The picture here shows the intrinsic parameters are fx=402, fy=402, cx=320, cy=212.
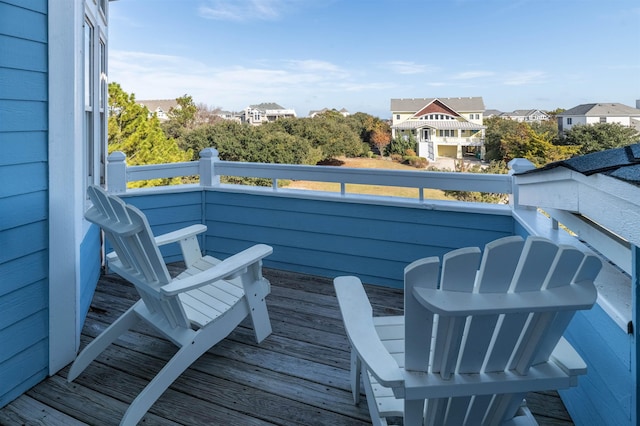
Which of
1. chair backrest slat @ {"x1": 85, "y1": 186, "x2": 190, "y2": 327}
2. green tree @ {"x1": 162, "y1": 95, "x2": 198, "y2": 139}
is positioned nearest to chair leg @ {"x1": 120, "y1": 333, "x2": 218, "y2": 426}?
chair backrest slat @ {"x1": 85, "y1": 186, "x2": 190, "y2": 327}

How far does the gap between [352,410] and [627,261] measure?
114 centimetres

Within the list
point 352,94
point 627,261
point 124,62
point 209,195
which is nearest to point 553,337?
point 627,261

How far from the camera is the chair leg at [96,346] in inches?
73.9

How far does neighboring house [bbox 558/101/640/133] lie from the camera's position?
300cm

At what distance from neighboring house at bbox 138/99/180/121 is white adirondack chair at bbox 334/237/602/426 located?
40.9 ft

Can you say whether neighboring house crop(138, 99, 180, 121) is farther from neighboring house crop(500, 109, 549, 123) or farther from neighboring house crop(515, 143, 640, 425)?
neighboring house crop(515, 143, 640, 425)

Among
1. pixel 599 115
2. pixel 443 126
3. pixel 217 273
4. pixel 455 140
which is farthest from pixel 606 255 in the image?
pixel 443 126

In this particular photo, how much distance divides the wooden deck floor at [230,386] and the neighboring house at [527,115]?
3543mm

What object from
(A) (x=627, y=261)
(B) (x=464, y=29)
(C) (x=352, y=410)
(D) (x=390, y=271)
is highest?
(B) (x=464, y=29)

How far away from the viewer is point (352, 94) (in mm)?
12148

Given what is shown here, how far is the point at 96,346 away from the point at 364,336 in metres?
1.47

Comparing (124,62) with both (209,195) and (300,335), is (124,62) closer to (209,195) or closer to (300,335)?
(209,195)

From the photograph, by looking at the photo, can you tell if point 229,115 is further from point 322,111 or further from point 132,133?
point 322,111

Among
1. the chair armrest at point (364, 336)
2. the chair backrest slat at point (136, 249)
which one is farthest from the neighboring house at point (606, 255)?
the chair backrest slat at point (136, 249)
